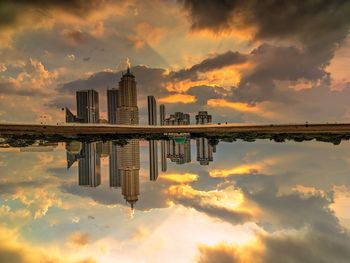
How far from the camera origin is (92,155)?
42656 millimetres

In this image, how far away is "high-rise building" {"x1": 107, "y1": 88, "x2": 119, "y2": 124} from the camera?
101569 mm

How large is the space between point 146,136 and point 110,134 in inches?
153

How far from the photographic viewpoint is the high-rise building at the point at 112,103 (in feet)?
333

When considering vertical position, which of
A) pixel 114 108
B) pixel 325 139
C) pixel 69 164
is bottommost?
pixel 69 164

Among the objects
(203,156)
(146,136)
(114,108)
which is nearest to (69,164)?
(146,136)

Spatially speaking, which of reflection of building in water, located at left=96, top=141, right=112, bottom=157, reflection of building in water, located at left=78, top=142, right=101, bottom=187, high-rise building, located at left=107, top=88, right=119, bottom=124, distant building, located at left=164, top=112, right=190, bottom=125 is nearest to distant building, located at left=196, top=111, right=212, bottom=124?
distant building, located at left=164, top=112, right=190, bottom=125

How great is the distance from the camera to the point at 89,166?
37.2 metres

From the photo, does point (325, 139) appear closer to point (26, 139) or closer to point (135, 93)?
point (26, 139)

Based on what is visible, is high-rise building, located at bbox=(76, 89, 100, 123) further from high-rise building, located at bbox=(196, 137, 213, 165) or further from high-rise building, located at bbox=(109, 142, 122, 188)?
high-rise building, located at bbox=(196, 137, 213, 165)

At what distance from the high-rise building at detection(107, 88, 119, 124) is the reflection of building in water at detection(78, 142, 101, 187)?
5454 centimetres

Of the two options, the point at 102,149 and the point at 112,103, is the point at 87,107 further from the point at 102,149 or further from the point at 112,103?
the point at 102,149

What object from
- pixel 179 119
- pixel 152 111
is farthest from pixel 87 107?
pixel 179 119

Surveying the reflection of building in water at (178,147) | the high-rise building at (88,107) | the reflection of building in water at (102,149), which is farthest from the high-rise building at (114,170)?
the high-rise building at (88,107)

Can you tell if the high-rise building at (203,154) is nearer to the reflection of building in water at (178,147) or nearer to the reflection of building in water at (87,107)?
the reflection of building in water at (178,147)
